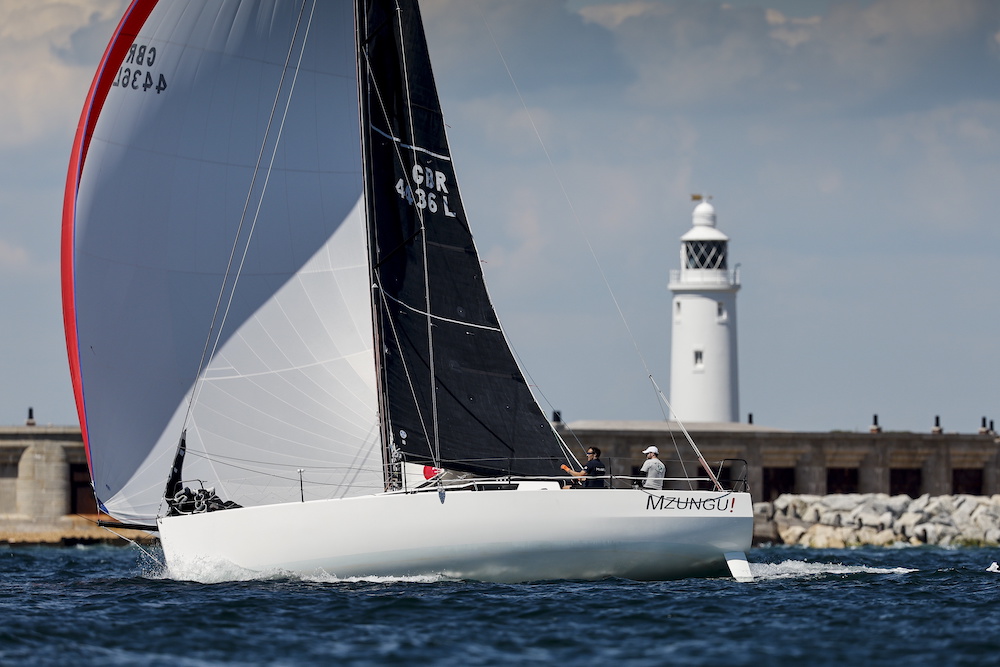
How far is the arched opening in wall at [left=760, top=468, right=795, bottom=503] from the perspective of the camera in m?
47.5

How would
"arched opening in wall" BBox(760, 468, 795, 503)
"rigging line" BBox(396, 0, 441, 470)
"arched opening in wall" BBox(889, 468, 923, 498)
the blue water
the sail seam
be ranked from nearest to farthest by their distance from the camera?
the blue water, "rigging line" BBox(396, 0, 441, 470), the sail seam, "arched opening in wall" BBox(760, 468, 795, 503), "arched opening in wall" BBox(889, 468, 923, 498)

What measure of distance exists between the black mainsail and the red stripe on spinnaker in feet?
10.9

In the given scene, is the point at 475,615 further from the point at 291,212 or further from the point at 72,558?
the point at 72,558

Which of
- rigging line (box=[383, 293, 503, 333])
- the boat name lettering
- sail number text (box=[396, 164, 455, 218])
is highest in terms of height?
sail number text (box=[396, 164, 455, 218])

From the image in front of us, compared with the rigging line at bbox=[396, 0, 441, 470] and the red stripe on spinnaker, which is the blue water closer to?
the rigging line at bbox=[396, 0, 441, 470]

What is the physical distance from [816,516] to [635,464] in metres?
5.30

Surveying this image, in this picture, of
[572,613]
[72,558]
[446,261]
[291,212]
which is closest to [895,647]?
[572,613]

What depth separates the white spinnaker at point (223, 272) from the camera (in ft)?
69.7

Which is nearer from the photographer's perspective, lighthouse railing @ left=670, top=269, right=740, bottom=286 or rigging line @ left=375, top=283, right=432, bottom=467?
rigging line @ left=375, top=283, right=432, bottom=467

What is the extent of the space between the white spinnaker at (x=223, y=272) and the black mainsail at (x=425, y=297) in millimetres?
677

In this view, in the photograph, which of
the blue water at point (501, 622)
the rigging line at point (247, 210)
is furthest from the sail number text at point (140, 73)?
the blue water at point (501, 622)

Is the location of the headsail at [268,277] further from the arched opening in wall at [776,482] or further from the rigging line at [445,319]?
the arched opening in wall at [776,482]

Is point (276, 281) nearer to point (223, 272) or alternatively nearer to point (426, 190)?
point (223, 272)

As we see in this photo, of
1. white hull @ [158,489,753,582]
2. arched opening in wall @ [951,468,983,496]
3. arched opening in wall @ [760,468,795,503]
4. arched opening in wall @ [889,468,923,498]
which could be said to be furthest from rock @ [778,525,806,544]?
white hull @ [158,489,753,582]
